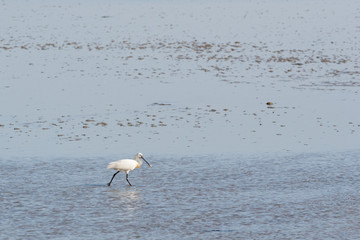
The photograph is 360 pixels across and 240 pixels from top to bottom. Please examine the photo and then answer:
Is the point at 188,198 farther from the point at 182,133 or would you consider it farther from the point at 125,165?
the point at 182,133

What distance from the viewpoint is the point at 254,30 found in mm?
65250

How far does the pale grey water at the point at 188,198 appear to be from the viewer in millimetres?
17875

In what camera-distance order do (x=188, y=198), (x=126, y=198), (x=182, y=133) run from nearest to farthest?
(x=188, y=198) → (x=126, y=198) → (x=182, y=133)

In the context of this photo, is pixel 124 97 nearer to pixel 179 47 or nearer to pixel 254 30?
pixel 179 47

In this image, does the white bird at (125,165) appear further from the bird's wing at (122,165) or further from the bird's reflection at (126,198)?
the bird's reflection at (126,198)

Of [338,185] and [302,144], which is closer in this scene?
[338,185]

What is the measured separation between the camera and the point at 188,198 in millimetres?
20672

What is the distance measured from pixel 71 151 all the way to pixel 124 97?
10.2 meters

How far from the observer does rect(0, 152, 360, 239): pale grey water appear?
58.6ft

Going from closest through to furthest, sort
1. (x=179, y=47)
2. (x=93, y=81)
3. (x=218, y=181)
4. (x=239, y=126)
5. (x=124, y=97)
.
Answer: (x=218, y=181)
(x=239, y=126)
(x=124, y=97)
(x=93, y=81)
(x=179, y=47)

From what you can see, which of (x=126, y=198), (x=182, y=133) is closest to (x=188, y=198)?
(x=126, y=198)

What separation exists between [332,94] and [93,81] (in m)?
12.1

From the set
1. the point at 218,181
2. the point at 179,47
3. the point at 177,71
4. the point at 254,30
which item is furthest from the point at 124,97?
the point at 254,30

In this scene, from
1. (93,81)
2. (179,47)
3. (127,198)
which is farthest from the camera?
(179,47)
